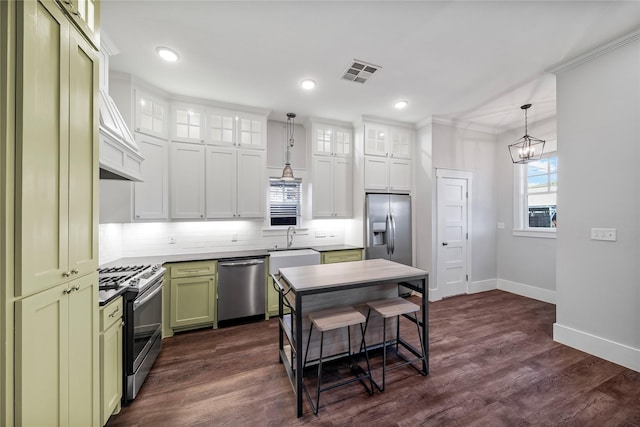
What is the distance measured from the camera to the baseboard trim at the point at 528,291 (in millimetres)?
4121

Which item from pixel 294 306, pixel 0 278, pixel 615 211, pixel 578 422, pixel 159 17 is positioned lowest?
pixel 578 422

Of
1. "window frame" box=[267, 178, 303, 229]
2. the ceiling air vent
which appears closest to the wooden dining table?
"window frame" box=[267, 178, 303, 229]

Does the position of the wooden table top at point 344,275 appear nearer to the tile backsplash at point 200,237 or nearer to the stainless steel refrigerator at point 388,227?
the stainless steel refrigerator at point 388,227

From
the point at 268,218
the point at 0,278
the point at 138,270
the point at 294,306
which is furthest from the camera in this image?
the point at 268,218

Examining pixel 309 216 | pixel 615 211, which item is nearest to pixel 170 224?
pixel 309 216

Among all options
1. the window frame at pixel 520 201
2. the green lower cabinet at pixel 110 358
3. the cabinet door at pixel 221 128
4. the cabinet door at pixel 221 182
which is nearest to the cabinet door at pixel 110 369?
the green lower cabinet at pixel 110 358

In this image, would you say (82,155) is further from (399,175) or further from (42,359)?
(399,175)

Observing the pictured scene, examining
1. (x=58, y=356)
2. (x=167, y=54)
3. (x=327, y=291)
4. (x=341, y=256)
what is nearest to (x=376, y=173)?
(x=341, y=256)

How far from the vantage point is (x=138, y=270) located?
2377mm

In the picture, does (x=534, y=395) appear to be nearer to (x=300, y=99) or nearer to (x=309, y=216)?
(x=309, y=216)

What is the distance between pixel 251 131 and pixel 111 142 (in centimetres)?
208

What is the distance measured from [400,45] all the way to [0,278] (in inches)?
119

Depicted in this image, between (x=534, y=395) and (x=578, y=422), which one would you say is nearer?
(x=578, y=422)

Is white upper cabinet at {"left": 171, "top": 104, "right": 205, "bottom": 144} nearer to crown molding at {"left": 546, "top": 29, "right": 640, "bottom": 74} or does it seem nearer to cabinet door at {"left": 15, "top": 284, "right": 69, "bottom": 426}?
cabinet door at {"left": 15, "top": 284, "right": 69, "bottom": 426}
